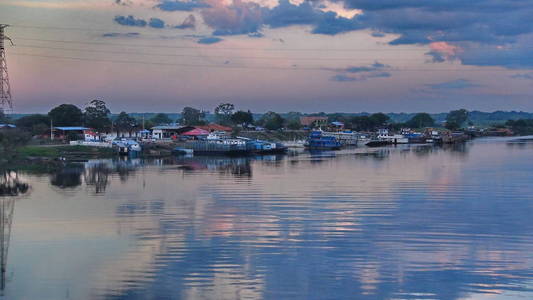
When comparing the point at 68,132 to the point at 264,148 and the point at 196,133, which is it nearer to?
the point at 196,133

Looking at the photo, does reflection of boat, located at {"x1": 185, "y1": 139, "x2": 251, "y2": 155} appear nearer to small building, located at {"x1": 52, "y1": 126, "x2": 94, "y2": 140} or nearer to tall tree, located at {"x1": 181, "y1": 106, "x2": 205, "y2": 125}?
small building, located at {"x1": 52, "y1": 126, "x2": 94, "y2": 140}

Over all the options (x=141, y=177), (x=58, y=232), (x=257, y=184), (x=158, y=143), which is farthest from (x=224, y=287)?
(x=158, y=143)

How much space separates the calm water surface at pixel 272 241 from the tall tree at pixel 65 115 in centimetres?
5712

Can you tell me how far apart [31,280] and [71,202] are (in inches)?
549

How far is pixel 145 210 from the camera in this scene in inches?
1011

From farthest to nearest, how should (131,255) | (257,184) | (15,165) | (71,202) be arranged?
(15,165), (257,184), (71,202), (131,255)

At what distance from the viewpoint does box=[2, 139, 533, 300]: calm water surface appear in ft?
46.3

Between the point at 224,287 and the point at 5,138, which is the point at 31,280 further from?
the point at 5,138

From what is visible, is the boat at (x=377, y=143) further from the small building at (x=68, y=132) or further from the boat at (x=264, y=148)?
the small building at (x=68, y=132)

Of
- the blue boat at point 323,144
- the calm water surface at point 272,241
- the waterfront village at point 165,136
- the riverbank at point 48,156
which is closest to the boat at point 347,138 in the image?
the waterfront village at point 165,136

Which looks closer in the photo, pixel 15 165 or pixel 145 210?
pixel 145 210

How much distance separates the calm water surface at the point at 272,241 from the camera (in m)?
14.1

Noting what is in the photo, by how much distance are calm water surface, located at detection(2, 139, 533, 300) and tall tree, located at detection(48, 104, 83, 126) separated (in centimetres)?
5712

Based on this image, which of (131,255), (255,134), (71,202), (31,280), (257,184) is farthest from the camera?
(255,134)
